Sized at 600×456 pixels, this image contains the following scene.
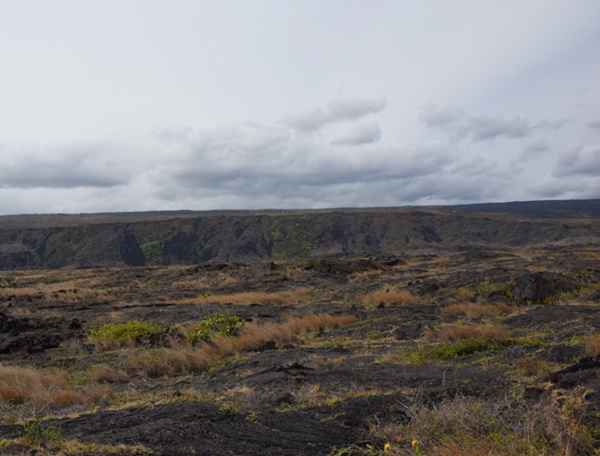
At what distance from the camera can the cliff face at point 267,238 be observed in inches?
3462

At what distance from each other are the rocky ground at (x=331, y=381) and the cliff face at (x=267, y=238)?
69724 millimetres

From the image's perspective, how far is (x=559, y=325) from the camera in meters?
10.7

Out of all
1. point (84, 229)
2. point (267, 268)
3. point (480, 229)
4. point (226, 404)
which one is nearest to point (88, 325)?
point (226, 404)

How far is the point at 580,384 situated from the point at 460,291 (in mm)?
13158

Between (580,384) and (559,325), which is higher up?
(580,384)

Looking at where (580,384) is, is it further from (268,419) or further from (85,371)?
(85,371)

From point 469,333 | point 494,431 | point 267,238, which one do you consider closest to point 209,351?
point 469,333

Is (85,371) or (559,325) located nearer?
(85,371)

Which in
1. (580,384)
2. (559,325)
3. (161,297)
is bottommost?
(161,297)

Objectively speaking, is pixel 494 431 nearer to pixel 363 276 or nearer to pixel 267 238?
pixel 363 276

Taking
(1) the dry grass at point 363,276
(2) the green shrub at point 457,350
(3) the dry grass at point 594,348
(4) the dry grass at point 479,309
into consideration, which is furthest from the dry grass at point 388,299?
(3) the dry grass at point 594,348

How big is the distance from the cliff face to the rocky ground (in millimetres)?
69724

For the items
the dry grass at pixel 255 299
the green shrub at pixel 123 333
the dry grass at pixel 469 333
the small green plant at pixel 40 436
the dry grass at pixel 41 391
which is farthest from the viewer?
Answer: the dry grass at pixel 255 299

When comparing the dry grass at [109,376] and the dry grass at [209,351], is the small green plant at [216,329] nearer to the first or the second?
the dry grass at [209,351]
